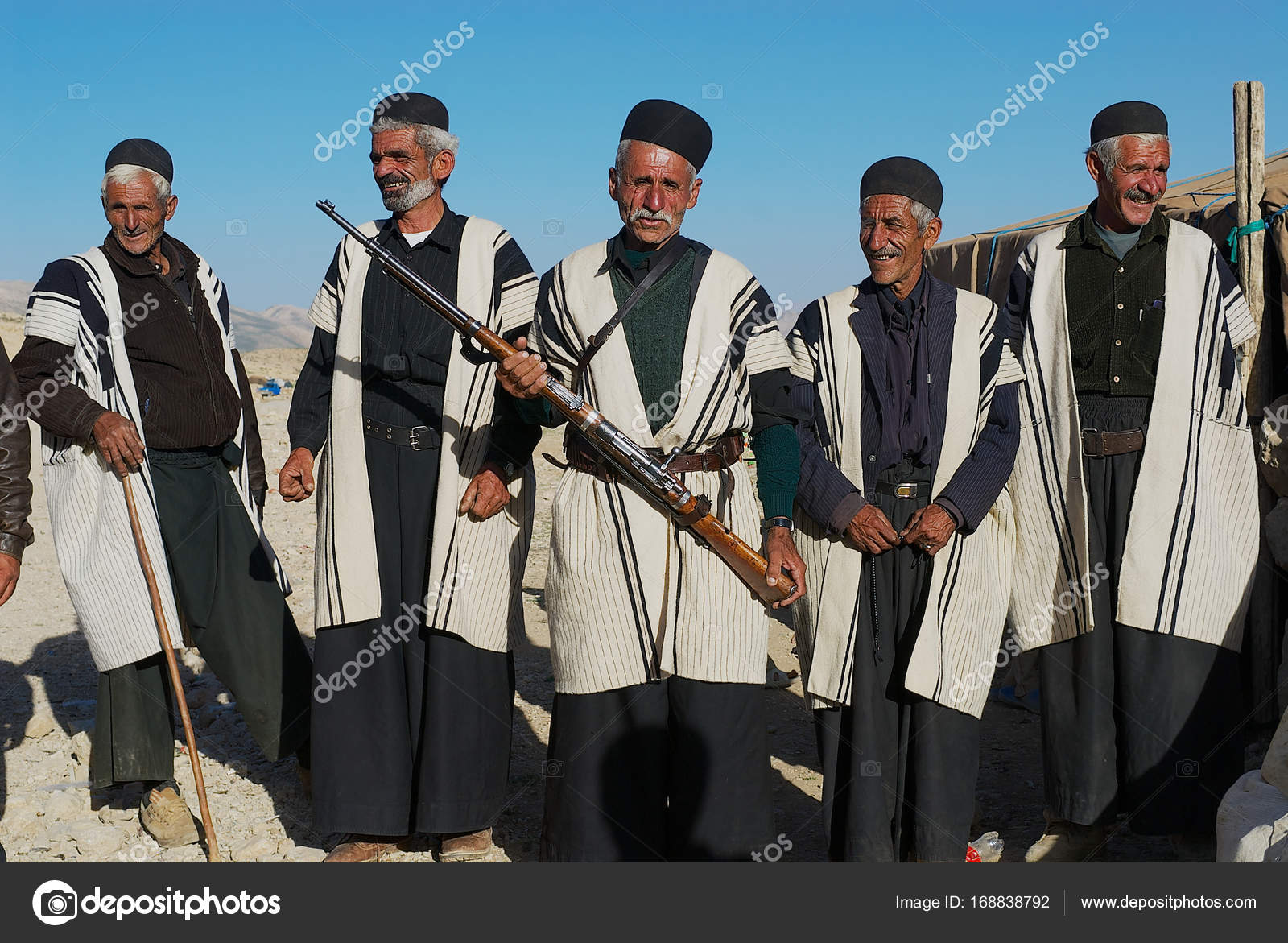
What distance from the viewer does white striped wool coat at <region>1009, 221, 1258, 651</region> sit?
3.80 metres

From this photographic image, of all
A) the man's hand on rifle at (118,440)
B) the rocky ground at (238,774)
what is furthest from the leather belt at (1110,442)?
the man's hand on rifle at (118,440)

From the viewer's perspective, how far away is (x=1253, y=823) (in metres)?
2.70

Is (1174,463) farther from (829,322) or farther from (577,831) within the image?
(577,831)

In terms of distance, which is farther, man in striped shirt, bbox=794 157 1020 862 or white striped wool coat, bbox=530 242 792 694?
man in striped shirt, bbox=794 157 1020 862

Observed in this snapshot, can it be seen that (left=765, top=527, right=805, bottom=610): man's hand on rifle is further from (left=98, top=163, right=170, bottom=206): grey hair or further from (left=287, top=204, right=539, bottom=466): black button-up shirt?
(left=98, top=163, right=170, bottom=206): grey hair

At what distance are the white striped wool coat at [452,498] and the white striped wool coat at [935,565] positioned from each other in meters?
0.94

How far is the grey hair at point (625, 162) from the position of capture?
128 inches

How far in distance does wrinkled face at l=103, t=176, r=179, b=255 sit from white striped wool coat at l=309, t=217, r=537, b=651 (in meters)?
0.83

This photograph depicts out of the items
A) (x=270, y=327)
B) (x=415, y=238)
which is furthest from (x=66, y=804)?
(x=270, y=327)

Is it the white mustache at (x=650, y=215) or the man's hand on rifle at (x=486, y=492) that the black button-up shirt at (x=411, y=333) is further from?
the white mustache at (x=650, y=215)

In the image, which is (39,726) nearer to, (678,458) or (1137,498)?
(678,458)
